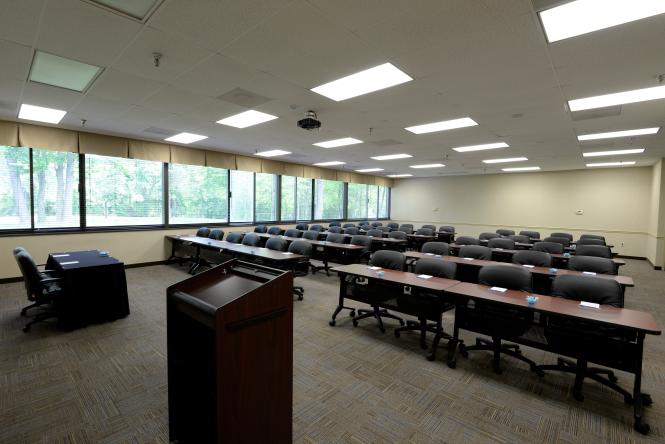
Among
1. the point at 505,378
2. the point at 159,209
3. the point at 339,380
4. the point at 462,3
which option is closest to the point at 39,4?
the point at 462,3

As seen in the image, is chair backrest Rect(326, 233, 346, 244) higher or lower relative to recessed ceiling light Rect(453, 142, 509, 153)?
lower

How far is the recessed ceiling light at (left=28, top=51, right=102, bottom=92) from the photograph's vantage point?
3.19 m

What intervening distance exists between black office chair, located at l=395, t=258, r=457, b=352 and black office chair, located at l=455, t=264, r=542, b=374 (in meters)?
0.21

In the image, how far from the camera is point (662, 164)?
8.15 meters

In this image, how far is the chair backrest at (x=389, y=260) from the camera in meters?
4.33

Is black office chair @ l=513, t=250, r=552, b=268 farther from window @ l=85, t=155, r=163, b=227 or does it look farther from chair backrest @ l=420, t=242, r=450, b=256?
window @ l=85, t=155, r=163, b=227

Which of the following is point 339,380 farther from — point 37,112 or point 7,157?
point 7,157

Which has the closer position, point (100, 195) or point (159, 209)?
point (100, 195)

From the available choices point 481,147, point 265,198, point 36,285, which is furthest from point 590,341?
point 265,198

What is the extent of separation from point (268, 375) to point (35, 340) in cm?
347

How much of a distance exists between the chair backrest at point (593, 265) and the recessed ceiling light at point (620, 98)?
2174mm

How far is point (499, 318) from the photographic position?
3035 mm

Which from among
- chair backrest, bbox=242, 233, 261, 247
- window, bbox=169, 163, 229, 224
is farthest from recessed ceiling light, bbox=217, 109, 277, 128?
window, bbox=169, 163, 229, 224

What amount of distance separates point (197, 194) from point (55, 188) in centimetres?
288
